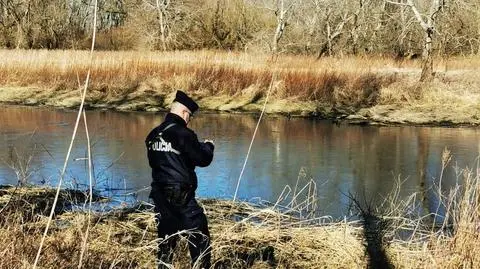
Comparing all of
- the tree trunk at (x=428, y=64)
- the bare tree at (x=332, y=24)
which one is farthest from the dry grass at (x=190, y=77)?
the bare tree at (x=332, y=24)

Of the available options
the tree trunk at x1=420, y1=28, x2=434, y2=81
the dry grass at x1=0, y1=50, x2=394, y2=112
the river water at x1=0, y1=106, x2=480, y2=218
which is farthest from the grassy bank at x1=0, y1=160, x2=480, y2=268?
the tree trunk at x1=420, y1=28, x2=434, y2=81

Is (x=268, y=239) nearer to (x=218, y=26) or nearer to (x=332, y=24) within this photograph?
(x=332, y=24)

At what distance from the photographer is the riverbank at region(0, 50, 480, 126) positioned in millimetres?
16172

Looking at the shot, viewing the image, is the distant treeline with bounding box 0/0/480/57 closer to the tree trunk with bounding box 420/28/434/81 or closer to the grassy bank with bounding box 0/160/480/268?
the tree trunk with bounding box 420/28/434/81

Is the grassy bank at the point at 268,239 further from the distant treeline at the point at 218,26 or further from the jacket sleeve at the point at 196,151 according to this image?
the distant treeline at the point at 218,26

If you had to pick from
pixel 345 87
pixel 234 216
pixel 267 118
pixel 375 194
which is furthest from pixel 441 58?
pixel 234 216

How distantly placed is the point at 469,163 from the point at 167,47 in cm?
2617

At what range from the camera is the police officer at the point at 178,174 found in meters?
3.96

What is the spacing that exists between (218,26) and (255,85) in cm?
1828

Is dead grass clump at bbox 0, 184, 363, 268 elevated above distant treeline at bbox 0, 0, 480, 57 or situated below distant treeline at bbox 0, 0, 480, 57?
below

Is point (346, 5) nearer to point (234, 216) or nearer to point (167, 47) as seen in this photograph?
point (167, 47)

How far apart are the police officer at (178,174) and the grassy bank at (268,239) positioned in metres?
0.17

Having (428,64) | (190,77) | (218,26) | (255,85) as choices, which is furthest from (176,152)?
(218,26)

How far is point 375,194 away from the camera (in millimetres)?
7375
